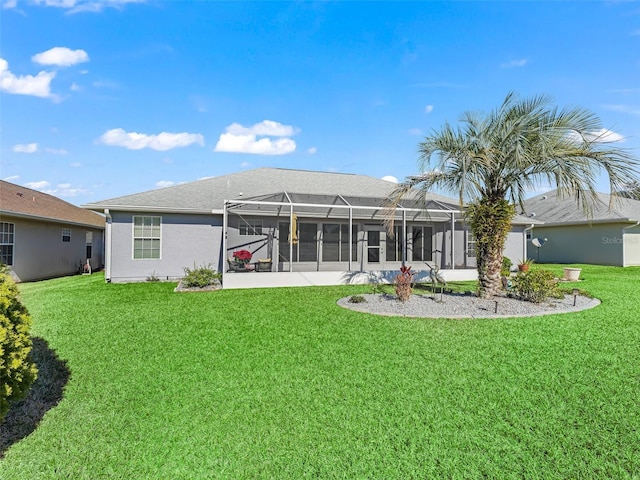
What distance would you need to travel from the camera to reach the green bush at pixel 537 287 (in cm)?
846

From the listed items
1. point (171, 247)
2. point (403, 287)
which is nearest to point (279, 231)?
point (171, 247)

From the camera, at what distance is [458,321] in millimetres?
6871

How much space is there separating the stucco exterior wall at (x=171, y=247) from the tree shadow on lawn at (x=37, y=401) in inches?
333

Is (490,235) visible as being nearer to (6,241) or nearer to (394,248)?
(394,248)

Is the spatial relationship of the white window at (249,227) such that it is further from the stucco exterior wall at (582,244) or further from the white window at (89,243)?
the stucco exterior wall at (582,244)

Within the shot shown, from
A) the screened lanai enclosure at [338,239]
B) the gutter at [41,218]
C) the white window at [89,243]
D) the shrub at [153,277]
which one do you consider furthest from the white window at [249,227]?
the white window at [89,243]

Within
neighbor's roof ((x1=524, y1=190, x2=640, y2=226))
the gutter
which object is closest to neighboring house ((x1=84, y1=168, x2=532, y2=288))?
the gutter

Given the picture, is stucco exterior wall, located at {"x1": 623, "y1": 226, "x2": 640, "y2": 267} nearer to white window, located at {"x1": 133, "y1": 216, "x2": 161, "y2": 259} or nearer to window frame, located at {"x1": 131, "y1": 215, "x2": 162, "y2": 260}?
window frame, located at {"x1": 131, "y1": 215, "x2": 162, "y2": 260}

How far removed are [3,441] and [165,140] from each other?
100.0 feet

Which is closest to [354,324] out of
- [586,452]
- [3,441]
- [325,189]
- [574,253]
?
[586,452]

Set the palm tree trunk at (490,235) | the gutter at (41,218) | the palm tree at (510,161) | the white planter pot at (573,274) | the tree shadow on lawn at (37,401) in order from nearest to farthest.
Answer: the tree shadow on lawn at (37,401) < the palm tree at (510,161) < the palm tree trunk at (490,235) < the gutter at (41,218) < the white planter pot at (573,274)

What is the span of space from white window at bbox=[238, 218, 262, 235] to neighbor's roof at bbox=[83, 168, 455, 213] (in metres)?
1.08

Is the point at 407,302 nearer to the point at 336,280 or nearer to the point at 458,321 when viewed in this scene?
the point at 458,321

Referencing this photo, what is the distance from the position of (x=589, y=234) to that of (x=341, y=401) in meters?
24.9
